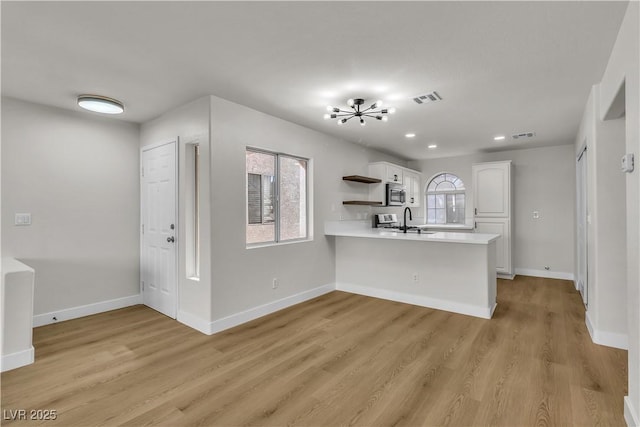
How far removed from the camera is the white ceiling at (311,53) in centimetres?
186

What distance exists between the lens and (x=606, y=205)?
9.40 ft

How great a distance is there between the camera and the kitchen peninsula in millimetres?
3680

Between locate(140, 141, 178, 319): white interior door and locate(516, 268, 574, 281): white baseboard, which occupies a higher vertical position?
locate(140, 141, 178, 319): white interior door

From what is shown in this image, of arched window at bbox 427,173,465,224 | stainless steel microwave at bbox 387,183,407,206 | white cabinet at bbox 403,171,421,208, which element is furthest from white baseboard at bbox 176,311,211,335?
arched window at bbox 427,173,465,224

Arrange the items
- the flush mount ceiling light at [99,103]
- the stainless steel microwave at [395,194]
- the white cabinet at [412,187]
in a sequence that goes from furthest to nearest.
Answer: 1. the white cabinet at [412,187]
2. the stainless steel microwave at [395,194]
3. the flush mount ceiling light at [99,103]

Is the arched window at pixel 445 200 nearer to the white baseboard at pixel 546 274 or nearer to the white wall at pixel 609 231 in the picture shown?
the white baseboard at pixel 546 274

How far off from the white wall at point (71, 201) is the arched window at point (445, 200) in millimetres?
5993

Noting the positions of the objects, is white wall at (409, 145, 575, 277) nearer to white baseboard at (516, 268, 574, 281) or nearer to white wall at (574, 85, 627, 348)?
white baseboard at (516, 268, 574, 281)

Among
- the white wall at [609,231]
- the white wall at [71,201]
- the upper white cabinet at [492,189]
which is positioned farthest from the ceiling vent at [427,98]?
A: the white wall at [71,201]

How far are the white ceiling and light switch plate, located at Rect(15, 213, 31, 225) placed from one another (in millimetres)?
1230

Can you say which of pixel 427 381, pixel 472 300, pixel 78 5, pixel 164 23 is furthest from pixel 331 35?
pixel 472 300

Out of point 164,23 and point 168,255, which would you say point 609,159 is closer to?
point 164,23

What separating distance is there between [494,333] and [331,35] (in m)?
3.16

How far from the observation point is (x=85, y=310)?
375 centimetres
